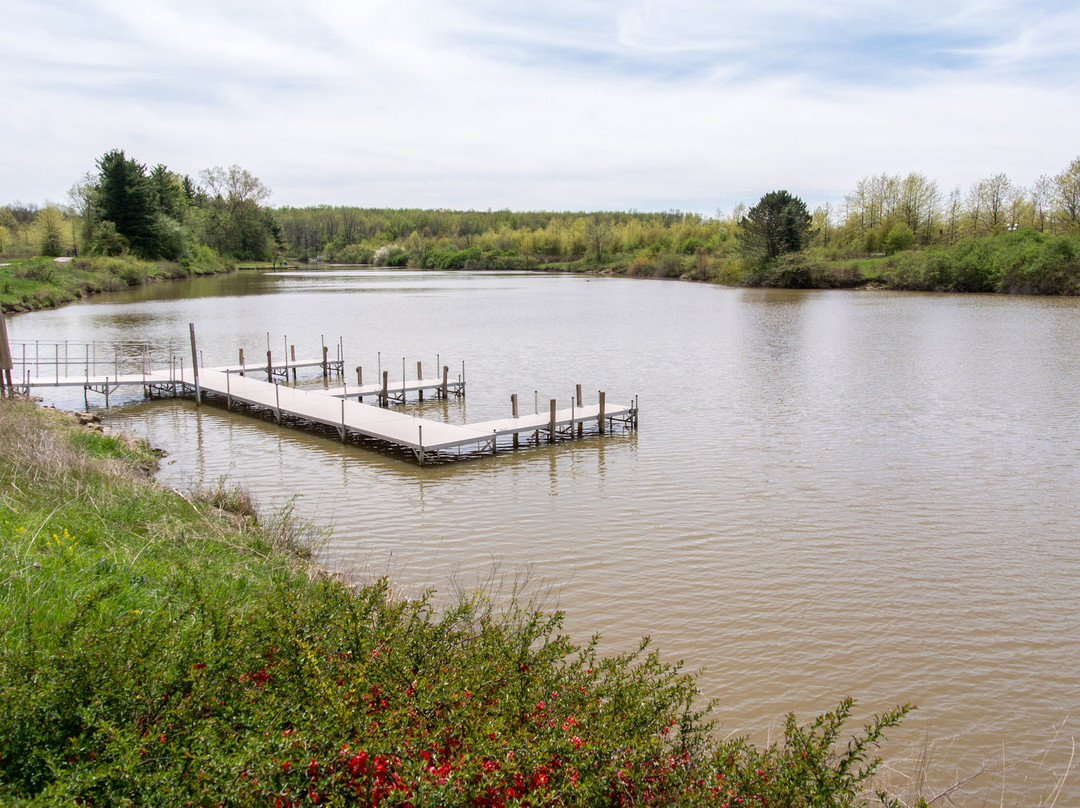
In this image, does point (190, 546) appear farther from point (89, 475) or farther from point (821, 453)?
point (821, 453)

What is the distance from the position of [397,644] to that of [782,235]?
2740 inches

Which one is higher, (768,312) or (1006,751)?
(768,312)

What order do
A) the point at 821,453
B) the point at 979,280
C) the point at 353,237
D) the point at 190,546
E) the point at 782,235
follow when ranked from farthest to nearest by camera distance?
the point at 353,237 → the point at 782,235 → the point at 979,280 → the point at 821,453 → the point at 190,546

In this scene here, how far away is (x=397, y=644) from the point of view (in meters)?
5.42

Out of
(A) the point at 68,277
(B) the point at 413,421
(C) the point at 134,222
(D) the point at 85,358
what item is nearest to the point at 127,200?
(C) the point at 134,222

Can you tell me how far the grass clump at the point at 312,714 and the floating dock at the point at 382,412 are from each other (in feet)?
30.4

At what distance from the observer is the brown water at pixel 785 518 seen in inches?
295

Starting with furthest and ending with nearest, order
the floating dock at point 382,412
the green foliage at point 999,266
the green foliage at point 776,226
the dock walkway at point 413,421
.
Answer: the green foliage at point 776,226
the green foliage at point 999,266
the floating dock at point 382,412
the dock walkway at point 413,421

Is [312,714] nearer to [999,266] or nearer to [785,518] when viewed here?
[785,518]

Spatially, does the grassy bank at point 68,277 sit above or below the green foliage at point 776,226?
below

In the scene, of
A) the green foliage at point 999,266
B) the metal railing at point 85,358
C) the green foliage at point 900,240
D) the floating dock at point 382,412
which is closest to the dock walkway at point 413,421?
the floating dock at point 382,412

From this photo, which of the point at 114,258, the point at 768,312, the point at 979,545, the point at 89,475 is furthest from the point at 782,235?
the point at 89,475

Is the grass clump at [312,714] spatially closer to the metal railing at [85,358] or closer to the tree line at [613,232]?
the metal railing at [85,358]

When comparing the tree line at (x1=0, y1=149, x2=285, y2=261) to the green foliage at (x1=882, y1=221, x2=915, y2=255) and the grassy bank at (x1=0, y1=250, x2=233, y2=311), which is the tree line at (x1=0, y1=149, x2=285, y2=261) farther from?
the green foliage at (x1=882, y1=221, x2=915, y2=255)
